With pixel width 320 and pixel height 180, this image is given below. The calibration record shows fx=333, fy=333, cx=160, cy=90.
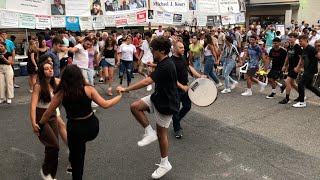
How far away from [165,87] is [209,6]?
44.7 feet

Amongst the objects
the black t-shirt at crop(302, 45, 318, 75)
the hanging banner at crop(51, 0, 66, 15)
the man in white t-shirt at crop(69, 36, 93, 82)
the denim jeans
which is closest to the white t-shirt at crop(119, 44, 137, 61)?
the man in white t-shirt at crop(69, 36, 93, 82)

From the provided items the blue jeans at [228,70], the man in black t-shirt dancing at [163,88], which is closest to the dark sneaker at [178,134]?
the man in black t-shirt dancing at [163,88]

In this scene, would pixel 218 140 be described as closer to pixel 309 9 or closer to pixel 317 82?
pixel 317 82

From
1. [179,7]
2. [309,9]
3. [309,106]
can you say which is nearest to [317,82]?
[309,106]

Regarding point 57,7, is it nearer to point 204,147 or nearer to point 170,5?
point 170,5

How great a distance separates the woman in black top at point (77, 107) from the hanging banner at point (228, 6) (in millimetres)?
15245

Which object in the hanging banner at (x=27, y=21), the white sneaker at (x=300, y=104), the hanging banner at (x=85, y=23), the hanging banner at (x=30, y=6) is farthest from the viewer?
the hanging banner at (x=85, y=23)

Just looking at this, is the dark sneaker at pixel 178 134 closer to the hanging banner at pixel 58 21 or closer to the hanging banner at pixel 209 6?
the hanging banner at pixel 58 21

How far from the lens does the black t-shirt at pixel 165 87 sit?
13.7 ft

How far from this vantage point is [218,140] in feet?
18.9

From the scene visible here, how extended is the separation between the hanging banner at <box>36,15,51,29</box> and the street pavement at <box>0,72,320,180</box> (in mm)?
6373

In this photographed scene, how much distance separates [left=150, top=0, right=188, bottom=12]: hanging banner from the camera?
15.4 meters

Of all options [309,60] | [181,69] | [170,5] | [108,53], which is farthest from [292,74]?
[170,5]

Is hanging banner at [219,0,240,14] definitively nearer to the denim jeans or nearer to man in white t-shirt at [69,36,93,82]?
man in white t-shirt at [69,36,93,82]
